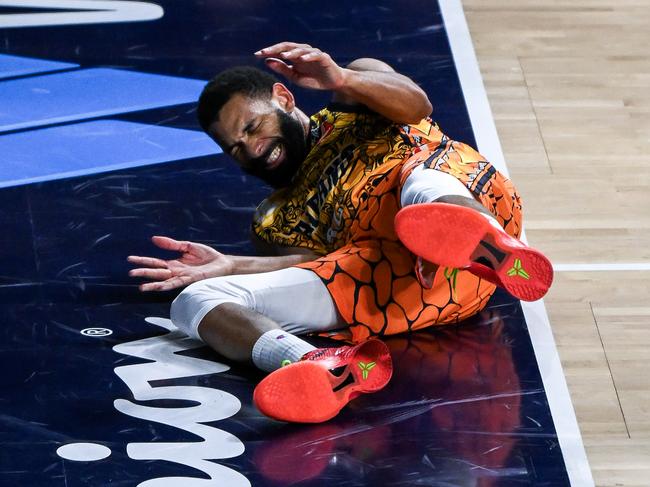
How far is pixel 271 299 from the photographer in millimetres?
3281

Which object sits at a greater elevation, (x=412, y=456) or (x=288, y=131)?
(x=288, y=131)

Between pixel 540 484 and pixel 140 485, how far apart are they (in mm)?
815

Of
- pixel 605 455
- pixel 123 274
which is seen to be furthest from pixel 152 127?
pixel 605 455

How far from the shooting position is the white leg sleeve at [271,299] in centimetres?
325

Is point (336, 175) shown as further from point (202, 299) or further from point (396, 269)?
point (202, 299)

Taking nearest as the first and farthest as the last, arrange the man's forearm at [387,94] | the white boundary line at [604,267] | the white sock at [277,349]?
the white sock at [277,349], the man's forearm at [387,94], the white boundary line at [604,267]

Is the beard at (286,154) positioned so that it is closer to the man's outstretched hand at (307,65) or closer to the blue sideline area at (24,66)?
the man's outstretched hand at (307,65)

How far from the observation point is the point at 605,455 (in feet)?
9.70

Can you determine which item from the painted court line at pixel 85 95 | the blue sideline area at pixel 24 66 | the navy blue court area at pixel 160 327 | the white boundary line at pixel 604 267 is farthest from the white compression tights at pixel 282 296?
the blue sideline area at pixel 24 66

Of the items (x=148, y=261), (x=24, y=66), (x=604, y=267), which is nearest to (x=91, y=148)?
(x=24, y=66)

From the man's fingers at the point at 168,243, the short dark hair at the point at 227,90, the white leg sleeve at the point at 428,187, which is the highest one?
the short dark hair at the point at 227,90

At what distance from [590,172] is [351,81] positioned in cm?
113

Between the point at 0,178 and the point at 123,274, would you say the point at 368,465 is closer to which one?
the point at 123,274

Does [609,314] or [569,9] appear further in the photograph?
[569,9]
